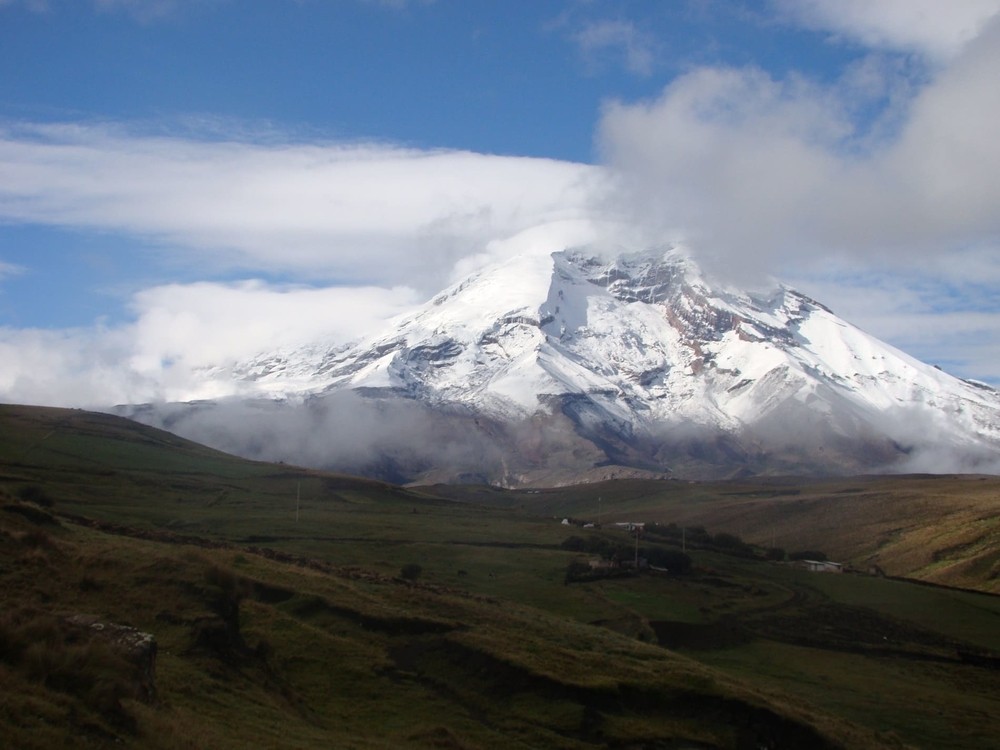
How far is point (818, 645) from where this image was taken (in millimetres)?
85875

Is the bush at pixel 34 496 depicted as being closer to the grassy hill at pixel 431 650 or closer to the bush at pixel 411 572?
the grassy hill at pixel 431 650

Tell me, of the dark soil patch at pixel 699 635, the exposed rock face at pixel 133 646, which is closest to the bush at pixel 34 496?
the dark soil patch at pixel 699 635

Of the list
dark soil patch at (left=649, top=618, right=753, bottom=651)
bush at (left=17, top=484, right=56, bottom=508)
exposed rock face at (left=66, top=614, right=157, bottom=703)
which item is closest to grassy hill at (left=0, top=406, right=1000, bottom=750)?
exposed rock face at (left=66, top=614, right=157, bottom=703)

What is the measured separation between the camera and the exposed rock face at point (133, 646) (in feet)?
86.5

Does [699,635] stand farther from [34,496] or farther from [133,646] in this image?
[133,646]

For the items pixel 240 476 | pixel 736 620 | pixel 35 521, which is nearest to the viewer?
pixel 35 521

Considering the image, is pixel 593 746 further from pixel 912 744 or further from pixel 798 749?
pixel 912 744

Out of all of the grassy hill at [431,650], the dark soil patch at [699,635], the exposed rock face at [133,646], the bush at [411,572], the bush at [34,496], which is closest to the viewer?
the exposed rock face at [133,646]

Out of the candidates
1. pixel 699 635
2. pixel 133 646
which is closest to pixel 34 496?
pixel 699 635

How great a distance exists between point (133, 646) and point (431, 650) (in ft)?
66.7

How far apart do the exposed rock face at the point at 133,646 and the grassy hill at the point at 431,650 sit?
168 millimetres

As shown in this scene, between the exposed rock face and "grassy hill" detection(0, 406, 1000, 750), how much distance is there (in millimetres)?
168

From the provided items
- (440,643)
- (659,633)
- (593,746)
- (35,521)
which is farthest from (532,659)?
(659,633)

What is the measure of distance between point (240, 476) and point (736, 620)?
104m
